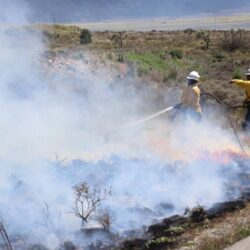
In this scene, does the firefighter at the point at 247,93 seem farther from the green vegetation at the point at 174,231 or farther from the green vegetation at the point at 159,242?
the green vegetation at the point at 159,242

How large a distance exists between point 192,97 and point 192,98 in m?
0.02

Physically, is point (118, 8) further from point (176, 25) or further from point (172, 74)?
point (172, 74)

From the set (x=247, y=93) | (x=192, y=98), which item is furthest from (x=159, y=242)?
(x=247, y=93)

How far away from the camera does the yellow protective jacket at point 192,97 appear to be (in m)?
9.70

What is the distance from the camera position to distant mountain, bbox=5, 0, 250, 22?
2539 centimetres

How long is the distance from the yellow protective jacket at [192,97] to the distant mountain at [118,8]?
21.8 ft

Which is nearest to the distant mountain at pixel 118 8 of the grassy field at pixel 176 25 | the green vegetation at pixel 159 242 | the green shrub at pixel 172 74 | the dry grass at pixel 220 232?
the grassy field at pixel 176 25

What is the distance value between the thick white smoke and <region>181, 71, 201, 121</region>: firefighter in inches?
11.2

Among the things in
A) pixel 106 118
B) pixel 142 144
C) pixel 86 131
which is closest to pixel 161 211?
pixel 142 144

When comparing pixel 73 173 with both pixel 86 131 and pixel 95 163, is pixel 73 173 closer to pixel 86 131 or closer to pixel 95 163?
pixel 95 163

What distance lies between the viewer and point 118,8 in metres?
47.9

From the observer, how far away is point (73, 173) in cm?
888

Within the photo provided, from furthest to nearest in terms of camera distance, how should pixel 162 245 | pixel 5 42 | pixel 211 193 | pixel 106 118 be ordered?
pixel 5 42 < pixel 106 118 < pixel 211 193 < pixel 162 245

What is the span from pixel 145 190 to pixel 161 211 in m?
0.63
